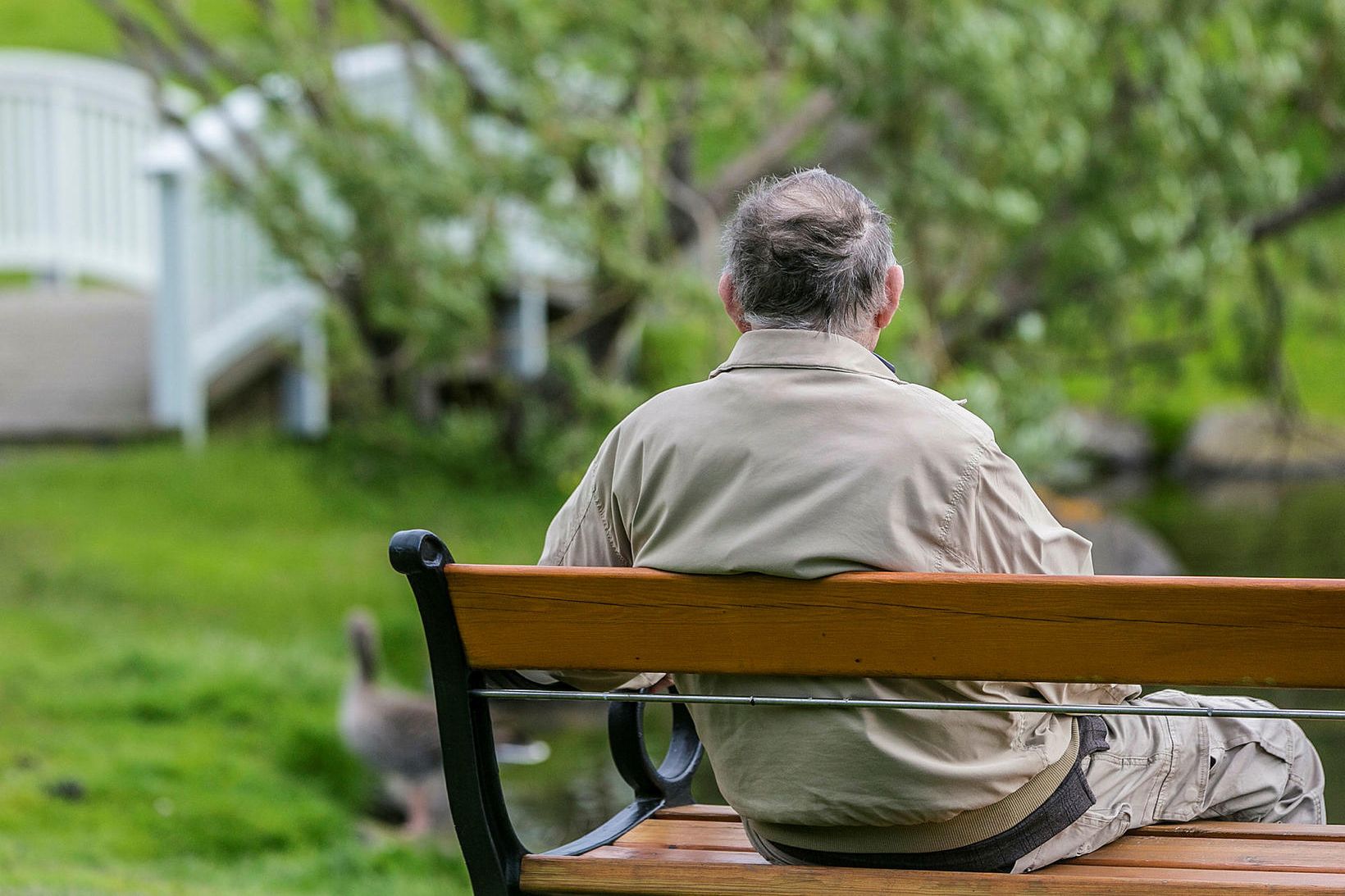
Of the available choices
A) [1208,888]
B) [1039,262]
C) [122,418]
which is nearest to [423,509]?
[122,418]

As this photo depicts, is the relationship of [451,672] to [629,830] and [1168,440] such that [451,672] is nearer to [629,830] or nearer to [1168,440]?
[629,830]

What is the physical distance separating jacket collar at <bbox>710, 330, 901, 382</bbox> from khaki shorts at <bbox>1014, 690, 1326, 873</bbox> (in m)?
0.71

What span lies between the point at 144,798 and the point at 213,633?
2135 mm

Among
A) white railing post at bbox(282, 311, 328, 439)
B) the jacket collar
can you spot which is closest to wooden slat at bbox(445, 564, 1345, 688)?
the jacket collar

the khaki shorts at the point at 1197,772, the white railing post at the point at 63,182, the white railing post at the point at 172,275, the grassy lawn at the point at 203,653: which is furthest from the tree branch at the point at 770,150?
the khaki shorts at the point at 1197,772

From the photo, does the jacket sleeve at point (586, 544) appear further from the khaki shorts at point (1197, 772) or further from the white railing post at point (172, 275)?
the white railing post at point (172, 275)

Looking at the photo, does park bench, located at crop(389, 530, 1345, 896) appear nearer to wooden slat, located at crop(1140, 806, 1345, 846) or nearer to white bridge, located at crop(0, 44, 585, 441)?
wooden slat, located at crop(1140, 806, 1345, 846)

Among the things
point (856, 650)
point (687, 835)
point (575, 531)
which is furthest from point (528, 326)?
point (856, 650)

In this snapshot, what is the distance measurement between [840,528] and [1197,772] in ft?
2.87

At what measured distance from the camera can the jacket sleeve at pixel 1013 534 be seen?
2.37 m

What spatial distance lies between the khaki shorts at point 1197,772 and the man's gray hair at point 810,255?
0.79 m

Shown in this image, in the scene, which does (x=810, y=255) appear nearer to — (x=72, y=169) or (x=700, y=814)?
(x=700, y=814)

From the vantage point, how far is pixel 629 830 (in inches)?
113

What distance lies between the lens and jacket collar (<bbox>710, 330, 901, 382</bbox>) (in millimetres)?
2473
